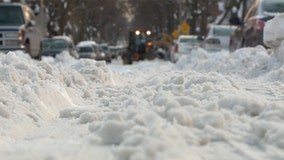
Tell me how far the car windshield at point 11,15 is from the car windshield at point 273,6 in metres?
8.49

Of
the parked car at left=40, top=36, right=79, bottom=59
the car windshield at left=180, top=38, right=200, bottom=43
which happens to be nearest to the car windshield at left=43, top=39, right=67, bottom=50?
the parked car at left=40, top=36, right=79, bottom=59

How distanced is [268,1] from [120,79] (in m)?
4.51

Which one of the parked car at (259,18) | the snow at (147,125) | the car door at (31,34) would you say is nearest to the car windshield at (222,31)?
the car door at (31,34)

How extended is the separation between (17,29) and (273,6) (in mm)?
8229

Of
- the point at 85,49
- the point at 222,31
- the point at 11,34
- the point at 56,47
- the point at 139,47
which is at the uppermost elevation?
the point at 11,34

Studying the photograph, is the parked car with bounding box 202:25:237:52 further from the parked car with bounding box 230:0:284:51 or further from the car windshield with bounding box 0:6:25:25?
the parked car with bounding box 230:0:284:51

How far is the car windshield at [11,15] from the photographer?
58.9ft

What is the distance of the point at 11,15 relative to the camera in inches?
710

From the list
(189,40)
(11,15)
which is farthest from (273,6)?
(189,40)

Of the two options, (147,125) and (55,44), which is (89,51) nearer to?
(55,44)

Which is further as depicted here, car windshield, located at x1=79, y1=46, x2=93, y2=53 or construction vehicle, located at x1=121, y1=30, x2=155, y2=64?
construction vehicle, located at x1=121, y1=30, x2=155, y2=64

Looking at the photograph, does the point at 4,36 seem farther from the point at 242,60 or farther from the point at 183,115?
the point at 183,115

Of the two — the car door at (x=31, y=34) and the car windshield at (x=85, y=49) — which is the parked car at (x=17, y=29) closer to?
the car door at (x=31, y=34)

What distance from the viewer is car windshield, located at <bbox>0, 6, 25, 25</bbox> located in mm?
17938
